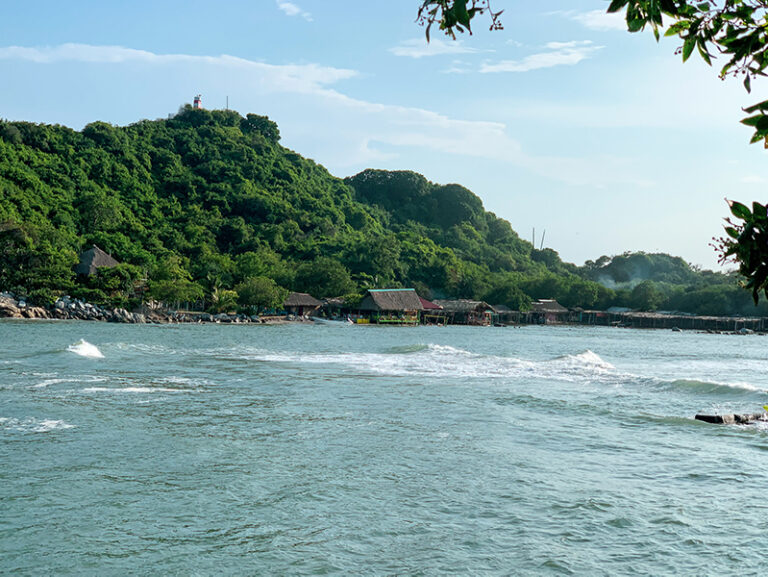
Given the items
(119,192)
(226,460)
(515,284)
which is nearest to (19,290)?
(119,192)

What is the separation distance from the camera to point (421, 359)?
20.2 meters

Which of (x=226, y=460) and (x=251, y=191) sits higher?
(x=251, y=191)

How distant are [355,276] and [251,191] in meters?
16.8

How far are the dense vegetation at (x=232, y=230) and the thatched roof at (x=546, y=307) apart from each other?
6.36 feet

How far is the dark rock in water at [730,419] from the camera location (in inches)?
375

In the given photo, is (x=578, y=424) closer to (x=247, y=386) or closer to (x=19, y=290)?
(x=247, y=386)

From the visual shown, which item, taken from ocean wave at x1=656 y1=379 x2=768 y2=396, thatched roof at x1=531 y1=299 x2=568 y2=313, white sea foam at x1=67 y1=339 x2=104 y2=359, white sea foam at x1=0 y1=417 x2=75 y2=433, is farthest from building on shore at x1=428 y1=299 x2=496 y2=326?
white sea foam at x1=0 y1=417 x2=75 y2=433

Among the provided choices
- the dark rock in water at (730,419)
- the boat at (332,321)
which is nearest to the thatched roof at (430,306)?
the boat at (332,321)

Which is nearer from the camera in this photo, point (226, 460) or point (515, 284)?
point (226, 460)

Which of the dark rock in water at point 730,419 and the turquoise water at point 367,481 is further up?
the dark rock in water at point 730,419

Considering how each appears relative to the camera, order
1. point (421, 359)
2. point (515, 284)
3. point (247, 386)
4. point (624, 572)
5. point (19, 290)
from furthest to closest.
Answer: point (515, 284) < point (19, 290) < point (421, 359) < point (247, 386) < point (624, 572)

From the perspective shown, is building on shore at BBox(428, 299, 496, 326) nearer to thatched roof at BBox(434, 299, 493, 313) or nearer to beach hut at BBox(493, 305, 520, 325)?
thatched roof at BBox(434, 299, 493, 313)

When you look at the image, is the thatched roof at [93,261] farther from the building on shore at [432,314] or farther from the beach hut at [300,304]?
the building on shore at [432,314]

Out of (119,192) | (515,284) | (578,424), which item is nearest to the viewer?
(578,424)
